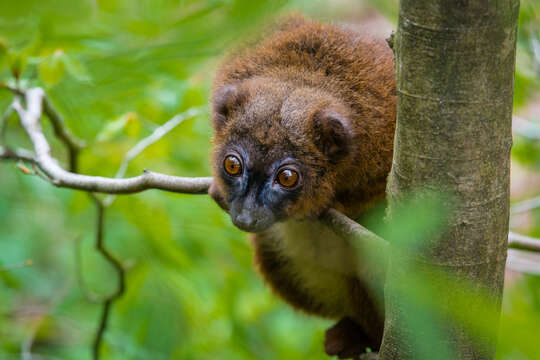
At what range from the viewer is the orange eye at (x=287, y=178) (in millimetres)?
2680

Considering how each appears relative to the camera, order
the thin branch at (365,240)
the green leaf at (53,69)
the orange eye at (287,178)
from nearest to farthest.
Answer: the thin branch at (365,240)
the green leaf at (53,69)
the orange eye at (287,178)

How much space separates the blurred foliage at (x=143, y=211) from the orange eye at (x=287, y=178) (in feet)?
2.16

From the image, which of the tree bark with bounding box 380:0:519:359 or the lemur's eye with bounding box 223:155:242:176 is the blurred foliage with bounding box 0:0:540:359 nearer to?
the lemur's eye with bounding box 223:155:242:176

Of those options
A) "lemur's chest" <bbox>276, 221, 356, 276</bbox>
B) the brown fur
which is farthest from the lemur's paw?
"lemur's chest" <bbox>276, 221, 356, 276</bbox>

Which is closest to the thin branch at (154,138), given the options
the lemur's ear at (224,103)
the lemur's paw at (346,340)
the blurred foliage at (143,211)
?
the blurred foliage at (143,211)

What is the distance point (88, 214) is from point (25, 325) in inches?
69.2

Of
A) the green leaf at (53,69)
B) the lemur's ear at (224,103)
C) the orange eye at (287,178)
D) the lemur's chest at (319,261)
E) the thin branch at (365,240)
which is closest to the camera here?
the thin branch at (365,240)

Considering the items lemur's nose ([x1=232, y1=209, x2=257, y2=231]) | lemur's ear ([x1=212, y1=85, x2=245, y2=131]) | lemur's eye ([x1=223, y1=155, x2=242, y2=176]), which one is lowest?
lemur's nose ([x1=232, y1=209, x2=257, y2=231])

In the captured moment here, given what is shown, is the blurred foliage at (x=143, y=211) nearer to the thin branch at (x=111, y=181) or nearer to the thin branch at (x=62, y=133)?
the thin branch at (x=62, y=133)

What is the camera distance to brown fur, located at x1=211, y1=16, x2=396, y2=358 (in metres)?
2.73

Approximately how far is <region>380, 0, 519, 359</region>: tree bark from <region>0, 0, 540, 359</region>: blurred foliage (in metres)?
0.82

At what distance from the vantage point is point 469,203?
1.62 metres

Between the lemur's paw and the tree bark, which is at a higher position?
the tree bark

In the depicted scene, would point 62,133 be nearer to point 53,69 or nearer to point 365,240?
point 53,69
